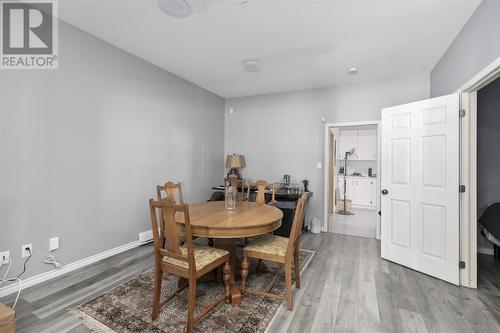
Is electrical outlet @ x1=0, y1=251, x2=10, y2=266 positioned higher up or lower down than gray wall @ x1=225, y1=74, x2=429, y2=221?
lower down

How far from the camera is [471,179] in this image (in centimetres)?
233

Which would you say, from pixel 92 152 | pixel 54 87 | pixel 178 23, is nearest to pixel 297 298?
pixel 92 152

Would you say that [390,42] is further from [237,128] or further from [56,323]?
[56,323]

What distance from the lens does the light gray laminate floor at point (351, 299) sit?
1.72 m

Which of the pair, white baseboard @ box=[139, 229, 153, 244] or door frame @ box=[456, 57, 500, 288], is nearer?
door frame @ box=[456, 57, 500, 288]

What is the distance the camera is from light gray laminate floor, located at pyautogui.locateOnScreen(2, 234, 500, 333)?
1.72m

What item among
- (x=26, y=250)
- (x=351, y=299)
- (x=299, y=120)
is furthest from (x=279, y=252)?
(x=299, y=120)

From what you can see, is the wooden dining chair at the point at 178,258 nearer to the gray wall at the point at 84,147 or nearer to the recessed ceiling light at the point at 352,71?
the gray wall at the point at 84,147

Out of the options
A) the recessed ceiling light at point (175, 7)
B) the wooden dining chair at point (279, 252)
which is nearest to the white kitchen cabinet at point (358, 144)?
the wooden dining chair at point (279, 252)

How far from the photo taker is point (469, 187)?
2330 millimetres

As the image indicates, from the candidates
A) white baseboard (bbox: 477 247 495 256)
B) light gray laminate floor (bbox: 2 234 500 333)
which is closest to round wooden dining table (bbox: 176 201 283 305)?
light gray laminate floor (bbox: 2 234 500 333)

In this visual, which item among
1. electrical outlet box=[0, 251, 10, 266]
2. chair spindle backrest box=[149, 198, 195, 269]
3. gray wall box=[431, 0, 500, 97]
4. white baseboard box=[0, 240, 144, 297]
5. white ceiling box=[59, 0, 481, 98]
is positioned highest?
white ceiling box=[59, 0, 481, 98]

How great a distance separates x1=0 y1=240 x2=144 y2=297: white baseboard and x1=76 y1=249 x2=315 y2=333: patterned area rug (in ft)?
2.54

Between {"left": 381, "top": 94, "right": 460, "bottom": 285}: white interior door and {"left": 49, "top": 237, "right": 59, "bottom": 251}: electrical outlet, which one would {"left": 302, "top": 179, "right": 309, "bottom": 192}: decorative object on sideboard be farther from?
{"left": 49, "top": 237, "right": 59, "bottom": 251}: electrical outlet
